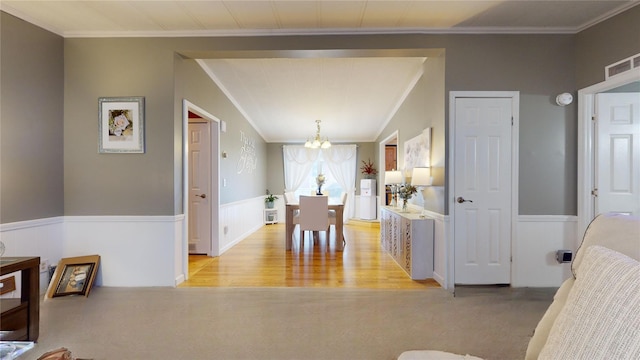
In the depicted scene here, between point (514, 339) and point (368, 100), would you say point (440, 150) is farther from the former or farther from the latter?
point (368, 100)

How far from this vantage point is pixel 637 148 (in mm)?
2721

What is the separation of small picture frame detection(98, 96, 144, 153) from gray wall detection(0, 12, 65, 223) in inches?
17.3

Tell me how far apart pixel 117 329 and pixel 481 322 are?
288 centimetres

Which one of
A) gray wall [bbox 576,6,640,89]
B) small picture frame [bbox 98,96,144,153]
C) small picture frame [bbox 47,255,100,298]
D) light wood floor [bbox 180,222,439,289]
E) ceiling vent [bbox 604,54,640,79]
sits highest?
gray wall [bbox 576,6,640,89]

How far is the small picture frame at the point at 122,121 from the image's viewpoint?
2.96m

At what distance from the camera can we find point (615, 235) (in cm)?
103

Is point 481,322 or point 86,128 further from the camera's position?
point 86,128

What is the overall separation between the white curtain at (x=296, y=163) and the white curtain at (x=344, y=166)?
1.47 feet

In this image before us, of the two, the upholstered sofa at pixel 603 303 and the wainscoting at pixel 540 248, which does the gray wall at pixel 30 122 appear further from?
the wainscoting at pixel 540 248

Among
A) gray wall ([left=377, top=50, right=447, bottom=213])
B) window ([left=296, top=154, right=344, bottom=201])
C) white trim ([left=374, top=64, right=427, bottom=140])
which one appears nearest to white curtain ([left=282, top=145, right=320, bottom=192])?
window ([left=296, top=154, right=344, bottom=201])

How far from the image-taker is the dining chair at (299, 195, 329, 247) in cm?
453

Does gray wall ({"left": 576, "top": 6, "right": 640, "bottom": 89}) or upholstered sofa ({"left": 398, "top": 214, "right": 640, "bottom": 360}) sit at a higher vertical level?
gray wall ({"left": 576, "top": 6, "right": 640, "bottom": 89})

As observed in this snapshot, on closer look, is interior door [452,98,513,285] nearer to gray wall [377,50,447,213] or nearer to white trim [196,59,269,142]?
gray wall [377,50,447,213]

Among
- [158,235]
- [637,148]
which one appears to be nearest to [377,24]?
[637,148]
